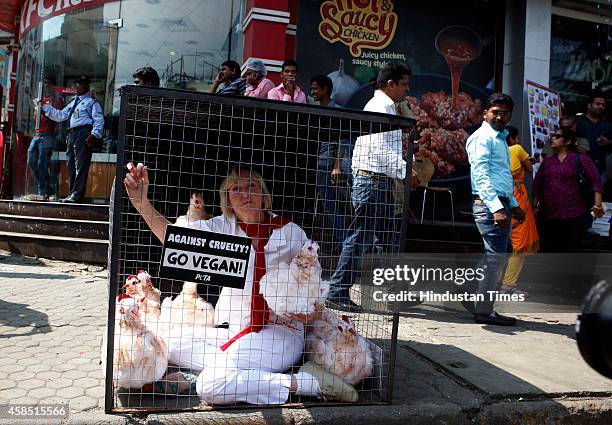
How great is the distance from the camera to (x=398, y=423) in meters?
2.66

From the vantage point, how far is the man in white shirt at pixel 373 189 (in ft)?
10.8

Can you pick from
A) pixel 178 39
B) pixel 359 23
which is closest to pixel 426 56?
pixel 359 23

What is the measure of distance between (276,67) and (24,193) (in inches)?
242

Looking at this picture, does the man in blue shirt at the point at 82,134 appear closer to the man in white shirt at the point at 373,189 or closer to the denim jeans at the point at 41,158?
the denim jeans at the point at 41,158

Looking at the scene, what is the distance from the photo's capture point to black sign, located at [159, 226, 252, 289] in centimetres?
239

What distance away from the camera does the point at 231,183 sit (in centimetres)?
280

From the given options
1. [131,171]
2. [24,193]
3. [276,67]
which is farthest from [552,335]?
[24,193]

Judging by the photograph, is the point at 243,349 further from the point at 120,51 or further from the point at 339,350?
the point at 120,51

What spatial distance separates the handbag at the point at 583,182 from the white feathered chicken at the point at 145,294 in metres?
4.91

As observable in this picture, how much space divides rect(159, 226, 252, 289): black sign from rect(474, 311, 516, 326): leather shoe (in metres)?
2.90

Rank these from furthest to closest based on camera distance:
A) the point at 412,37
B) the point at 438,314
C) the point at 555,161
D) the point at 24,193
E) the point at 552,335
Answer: the point at 24,193 < the point at 412,37 < the point at 555,161 < the point at 438,314 < the point at 552,335

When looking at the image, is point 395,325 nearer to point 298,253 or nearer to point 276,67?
point 298,253

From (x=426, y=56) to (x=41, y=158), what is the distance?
6.68 meters

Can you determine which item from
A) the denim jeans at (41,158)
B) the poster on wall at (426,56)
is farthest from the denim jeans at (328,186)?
the denim jeans at (41,158)
